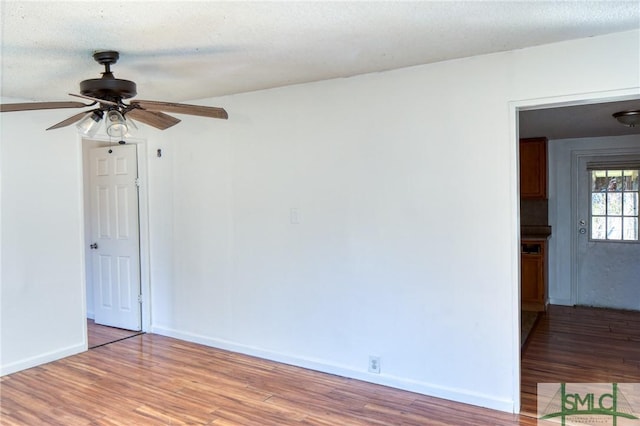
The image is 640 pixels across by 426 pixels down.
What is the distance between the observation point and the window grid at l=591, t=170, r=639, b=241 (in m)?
5.63

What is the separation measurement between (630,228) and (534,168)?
1.36 metres

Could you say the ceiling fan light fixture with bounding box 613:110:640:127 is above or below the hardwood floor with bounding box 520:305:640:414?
above

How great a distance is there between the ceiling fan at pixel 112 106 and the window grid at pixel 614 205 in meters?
5.15

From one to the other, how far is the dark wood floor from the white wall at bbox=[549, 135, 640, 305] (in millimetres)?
1528

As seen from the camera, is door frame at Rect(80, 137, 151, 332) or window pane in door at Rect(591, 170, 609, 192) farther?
window pane in door at Rect(591, 170, 609, 192)

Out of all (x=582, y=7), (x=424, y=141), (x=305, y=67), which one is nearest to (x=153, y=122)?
(x=305, y=67)

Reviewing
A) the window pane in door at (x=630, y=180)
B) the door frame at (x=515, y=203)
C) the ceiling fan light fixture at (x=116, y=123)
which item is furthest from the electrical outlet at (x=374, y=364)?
the window pane in door at (x=630, y=180)

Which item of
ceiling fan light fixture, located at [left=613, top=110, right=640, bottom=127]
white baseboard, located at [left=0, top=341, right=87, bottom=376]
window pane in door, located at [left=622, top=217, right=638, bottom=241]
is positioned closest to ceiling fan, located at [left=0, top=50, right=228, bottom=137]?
white baseboard, located at [left=0, top=341, right=87, bottom=376]

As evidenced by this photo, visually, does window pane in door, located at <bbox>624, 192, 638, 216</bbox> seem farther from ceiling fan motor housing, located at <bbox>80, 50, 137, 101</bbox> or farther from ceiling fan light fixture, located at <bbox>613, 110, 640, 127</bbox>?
ceiling fan motor housing, located at <bbox>80, 50, 137, 101</bbox>

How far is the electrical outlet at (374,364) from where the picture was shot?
A: 133 inches

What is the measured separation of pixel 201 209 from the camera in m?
4.30

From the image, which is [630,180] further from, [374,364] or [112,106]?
[112,106]

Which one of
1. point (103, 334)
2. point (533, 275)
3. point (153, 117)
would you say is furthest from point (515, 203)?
point (103, 334)

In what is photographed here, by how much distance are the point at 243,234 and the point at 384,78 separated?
1.79 metres
